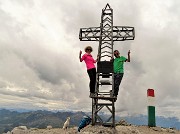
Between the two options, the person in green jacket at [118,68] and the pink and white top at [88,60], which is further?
the person in green jacket at [118,68]

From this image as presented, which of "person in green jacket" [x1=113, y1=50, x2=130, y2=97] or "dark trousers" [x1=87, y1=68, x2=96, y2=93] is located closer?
"dark trousers" [x1=87, y1=68, x2=96, y2=93]

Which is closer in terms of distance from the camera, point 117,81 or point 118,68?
point 117,81

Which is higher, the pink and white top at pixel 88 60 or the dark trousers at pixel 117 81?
the pink and white top at pixel 88 60

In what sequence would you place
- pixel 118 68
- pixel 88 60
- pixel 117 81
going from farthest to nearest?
pixel 118 68
pixel 117 81
pixel 88 60

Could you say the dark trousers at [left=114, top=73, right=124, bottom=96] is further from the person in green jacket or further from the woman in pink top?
the woman in pink top

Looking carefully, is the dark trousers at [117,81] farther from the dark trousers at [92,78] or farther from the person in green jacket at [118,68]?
the dark trousers at [92,78]

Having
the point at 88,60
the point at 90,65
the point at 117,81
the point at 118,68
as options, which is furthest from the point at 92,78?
the point at 118,68

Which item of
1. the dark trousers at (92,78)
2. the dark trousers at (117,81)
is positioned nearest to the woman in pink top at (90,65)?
the dark trousers at (92,78)

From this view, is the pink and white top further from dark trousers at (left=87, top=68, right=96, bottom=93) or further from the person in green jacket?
the person in green jacket

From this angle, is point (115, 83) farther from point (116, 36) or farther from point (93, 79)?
point (116, 36)

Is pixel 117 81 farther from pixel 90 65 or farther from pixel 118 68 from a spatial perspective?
pixel 90 65

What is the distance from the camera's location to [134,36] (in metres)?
15.8

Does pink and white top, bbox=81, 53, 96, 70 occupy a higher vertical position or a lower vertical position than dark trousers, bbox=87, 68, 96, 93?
higher

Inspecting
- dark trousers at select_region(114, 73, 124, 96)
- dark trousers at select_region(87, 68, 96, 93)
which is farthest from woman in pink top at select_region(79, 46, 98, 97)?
dark trousers at select_region(114, 73, 124, 96)
